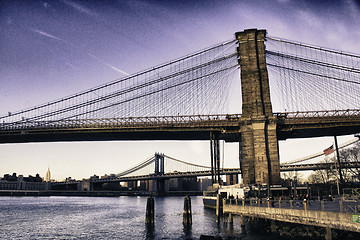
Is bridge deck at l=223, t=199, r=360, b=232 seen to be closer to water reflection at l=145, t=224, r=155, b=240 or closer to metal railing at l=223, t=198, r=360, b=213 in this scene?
metal railing at l=223, t=198, r=360, b=213

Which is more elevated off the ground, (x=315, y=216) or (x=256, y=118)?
(x=256, y=118)

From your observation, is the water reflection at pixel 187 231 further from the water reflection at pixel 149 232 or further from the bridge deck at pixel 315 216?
the bridge deck at pixel 315 216

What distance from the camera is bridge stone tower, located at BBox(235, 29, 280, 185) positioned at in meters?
46.1

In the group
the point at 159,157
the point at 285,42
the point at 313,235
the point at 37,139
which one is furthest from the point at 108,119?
the point at 159,157

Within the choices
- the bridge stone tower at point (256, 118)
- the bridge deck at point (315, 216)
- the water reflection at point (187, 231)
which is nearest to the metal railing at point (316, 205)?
the bridge deck at point (315, 216)

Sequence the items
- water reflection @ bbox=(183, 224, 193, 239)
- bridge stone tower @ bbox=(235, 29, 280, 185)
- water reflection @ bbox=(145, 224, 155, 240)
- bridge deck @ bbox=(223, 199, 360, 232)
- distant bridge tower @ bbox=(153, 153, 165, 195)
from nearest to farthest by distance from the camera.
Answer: bridge deck @ bbox=(223, 199, 360, 232)
water reflection @ bbox=(183, 224, 193, 239)
water reflection @ bbox=(145, 224, 155, 240)
bridge stone tower @ bbox=(235, 29, 280, 185)
distant bridge tower @ bbox=(153, 153, 165, 195)

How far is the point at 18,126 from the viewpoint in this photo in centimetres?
6119

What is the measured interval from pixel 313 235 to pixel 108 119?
4311 cm

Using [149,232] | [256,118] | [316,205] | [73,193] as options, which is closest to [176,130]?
[256,118]

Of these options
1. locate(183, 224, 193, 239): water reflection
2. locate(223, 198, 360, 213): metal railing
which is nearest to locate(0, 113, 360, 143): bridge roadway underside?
locate(183, 224, 193, 239): water reflection

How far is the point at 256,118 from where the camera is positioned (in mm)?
47656

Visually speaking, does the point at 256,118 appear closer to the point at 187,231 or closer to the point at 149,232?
the point at 187,231

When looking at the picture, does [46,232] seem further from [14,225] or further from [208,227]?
[208,227]

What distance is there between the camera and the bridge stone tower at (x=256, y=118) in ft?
151
